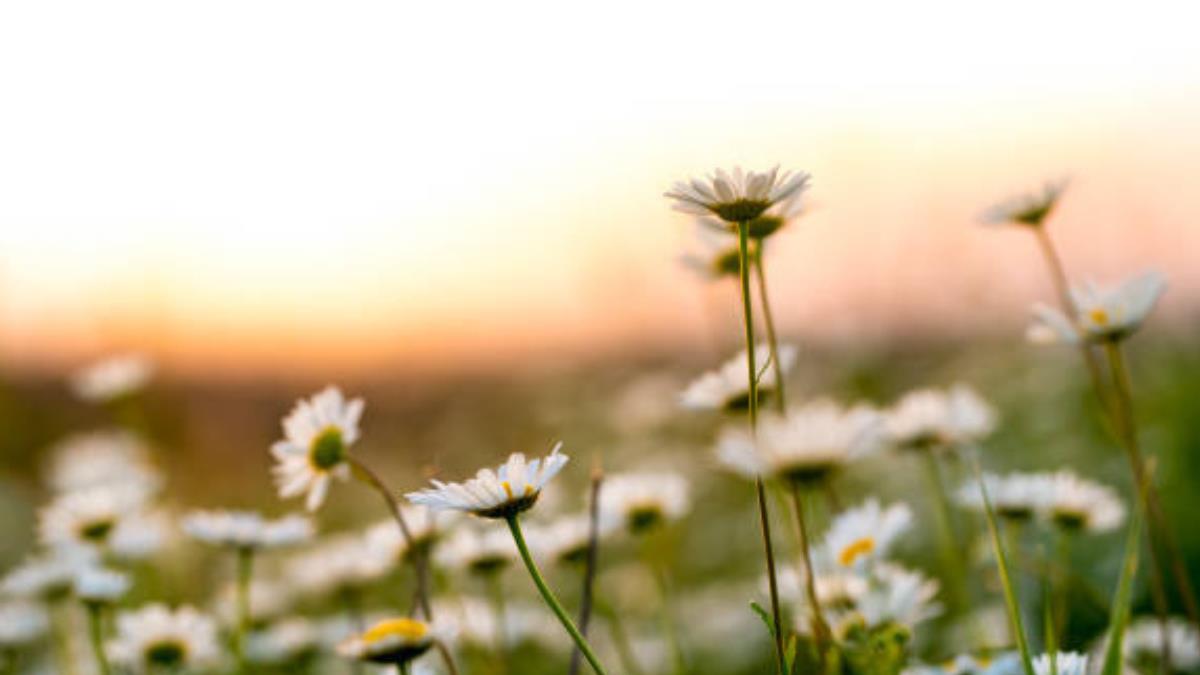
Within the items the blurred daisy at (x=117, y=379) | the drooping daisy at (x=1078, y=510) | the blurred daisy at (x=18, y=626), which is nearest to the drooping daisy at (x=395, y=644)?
the drooping daisy at (x=1078, y=510)

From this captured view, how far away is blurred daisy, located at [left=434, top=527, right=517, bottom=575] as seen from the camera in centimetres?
184

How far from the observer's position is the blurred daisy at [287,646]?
7.16 feet

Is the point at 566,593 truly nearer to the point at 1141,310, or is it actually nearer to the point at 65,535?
the point at 65,535

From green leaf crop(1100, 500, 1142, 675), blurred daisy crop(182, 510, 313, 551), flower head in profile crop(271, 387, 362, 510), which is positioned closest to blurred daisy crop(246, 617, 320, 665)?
blurred daisy crop(182, 510, 313, 551)

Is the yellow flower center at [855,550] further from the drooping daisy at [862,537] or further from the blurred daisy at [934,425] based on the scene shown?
the blurred daisy at [934,425]

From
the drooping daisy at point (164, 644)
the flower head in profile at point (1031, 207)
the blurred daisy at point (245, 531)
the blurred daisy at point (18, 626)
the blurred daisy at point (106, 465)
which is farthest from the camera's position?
the blurred daisy at point (106, 465)

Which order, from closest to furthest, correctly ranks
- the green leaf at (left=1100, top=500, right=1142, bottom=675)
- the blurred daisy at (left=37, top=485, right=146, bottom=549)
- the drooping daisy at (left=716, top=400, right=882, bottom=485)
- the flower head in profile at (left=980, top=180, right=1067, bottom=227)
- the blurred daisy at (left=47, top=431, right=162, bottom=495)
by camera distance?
the drooping daisy at (left=716, top=400, right=882, bottom=485) → the green leaf at (left=1100, top=500, right=1142, bottom=675) → the flower head in profile at (left=980, top=180, right=1067, bottom=227) → the blurred daisy at (left=37, top=485, right=146, bottom=549) → the blurred daisy at (left=47, top=431, right=162, bottom=495)

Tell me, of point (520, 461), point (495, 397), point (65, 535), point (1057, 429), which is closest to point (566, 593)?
point (1057, 429)

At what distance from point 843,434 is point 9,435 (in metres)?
4.80

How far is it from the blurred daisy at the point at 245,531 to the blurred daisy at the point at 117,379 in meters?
1.03

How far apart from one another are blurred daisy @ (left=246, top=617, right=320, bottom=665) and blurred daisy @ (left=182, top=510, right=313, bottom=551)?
0.27m

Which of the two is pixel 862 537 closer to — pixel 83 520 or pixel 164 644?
pixel 164 644

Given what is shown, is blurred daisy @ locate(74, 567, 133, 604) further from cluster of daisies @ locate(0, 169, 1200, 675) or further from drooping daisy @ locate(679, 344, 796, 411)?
drooping daisy @ locate(679, 344, 796, 411)

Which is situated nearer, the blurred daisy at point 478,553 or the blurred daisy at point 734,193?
the blurred daisy at point 734,193
